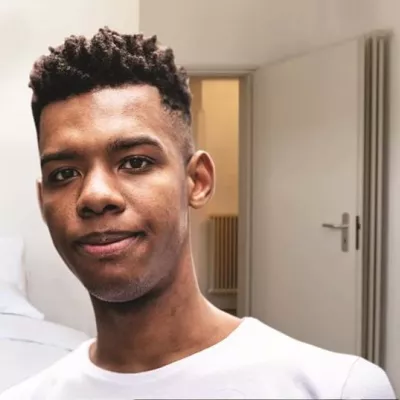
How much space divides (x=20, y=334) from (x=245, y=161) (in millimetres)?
1640

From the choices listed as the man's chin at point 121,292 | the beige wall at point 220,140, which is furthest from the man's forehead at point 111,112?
the beige wall at point 220,140

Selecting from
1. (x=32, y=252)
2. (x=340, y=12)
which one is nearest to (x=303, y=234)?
(x=340, y=12)

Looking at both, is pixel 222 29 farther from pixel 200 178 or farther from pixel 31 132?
pixel 200 178

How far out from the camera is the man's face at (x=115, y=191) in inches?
16.8

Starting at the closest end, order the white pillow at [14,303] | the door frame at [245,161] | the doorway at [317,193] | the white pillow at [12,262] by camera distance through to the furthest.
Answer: the white pillow at [14,303]
the white pillow at [12,262]
the doorway at [317,193]
the door frame at [245,161]

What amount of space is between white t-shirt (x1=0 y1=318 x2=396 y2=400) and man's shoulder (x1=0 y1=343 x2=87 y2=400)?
1.4 inches

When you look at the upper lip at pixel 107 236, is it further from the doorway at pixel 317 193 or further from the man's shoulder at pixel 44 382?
the doorway at pixel 317 193

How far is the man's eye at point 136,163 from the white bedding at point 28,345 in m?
0.83

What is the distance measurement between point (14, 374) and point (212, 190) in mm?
924

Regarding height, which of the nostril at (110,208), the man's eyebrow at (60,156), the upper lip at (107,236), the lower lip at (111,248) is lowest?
the lower lip at (111,248)

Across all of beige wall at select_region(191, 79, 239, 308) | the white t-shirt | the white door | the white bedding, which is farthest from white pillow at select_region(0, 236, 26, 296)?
beige wall at select_region(191, 79, 239, 308)

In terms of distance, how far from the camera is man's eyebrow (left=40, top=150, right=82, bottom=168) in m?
0.44

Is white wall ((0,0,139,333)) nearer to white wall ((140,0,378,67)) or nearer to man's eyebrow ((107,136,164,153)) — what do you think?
white wall ((140,0,378,67))

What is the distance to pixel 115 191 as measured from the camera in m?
0.42
